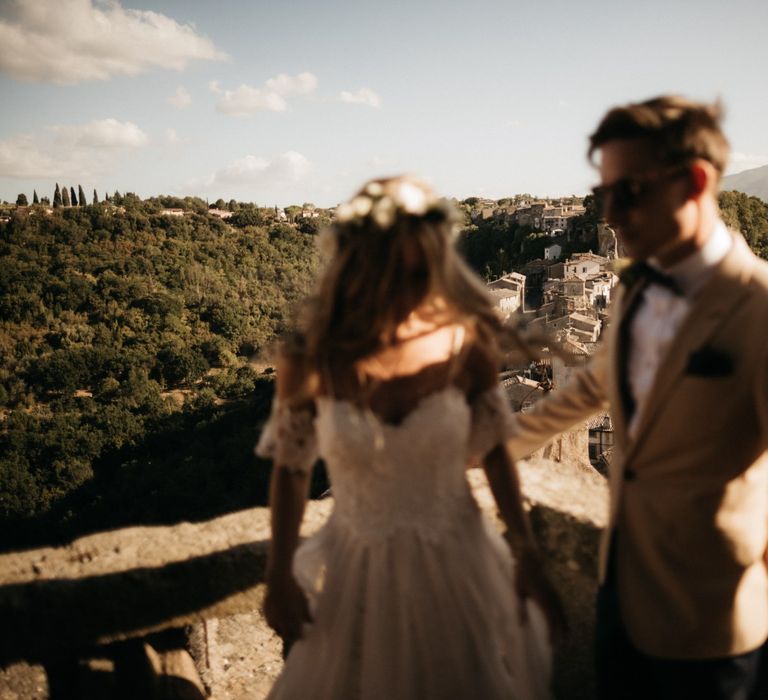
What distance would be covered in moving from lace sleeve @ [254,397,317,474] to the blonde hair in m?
0.15

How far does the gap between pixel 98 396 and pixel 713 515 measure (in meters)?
42.5

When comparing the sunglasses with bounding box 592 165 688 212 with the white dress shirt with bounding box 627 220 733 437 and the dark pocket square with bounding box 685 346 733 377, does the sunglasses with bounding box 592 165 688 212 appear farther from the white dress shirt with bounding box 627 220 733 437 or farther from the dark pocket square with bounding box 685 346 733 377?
the dark pocket square with bounding box 685 346 733 377

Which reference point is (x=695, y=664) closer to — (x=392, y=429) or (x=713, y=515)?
(x=713, y=515)

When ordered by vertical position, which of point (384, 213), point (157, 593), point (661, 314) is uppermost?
point (384, 213)

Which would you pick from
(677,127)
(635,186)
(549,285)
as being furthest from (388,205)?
(549,285)

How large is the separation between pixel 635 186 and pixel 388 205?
0.61m

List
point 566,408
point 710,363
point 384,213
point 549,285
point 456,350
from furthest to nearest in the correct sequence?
1. point 549,285
2. point 566,408
3. point 456,350
4. point 384,213
5. point 710,363

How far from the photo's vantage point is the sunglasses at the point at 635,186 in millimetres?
1390

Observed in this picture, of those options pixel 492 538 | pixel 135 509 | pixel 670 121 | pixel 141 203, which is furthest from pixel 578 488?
pixel 141 203

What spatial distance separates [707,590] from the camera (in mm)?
1384

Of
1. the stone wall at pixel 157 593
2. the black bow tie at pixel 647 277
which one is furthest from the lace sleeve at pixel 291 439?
the black bow tie at pixel 647 277

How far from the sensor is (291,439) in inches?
63.8

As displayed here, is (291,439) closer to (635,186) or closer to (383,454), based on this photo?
(383,454)

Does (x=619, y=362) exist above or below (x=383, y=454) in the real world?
above
